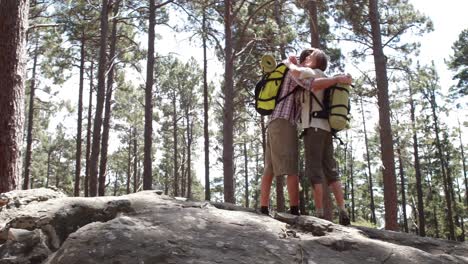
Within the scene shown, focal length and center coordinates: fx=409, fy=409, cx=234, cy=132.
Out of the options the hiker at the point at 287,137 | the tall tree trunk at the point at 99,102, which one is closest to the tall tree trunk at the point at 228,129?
the tall tree trunk at the point at 99,102

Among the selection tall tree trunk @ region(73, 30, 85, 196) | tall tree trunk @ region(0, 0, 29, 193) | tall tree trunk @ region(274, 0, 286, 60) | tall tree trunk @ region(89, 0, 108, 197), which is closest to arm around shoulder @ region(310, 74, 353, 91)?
tall tree trunk @ region(0, 0, 29, 193)

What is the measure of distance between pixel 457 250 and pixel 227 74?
26.7ft

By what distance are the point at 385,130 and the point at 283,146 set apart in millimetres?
7519

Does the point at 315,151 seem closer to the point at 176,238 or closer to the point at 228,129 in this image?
the point at 176,238

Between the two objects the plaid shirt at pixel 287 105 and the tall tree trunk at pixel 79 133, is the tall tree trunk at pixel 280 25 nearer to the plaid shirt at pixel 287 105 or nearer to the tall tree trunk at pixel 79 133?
the plaid shirt at pixel 287 105

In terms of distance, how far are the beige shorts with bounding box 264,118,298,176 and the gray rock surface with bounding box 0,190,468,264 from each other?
0.53m

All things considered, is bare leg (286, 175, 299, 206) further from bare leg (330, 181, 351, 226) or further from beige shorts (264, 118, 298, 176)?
bare leg (330, 181, 351, 226)

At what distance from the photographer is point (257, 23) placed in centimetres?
1549

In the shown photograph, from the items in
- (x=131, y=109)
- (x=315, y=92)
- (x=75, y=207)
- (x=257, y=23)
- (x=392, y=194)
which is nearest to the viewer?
(x=75, y=207)

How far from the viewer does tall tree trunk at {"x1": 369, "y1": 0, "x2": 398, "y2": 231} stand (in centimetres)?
1048

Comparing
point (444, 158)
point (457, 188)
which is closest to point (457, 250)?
point (444, 158)

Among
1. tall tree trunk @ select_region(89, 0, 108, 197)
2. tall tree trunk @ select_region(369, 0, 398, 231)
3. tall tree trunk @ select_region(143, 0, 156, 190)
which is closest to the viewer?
tall tree trunk @ select_region(369, 0, 398, 231)

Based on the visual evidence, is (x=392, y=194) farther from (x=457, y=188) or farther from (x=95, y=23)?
(x=457, y=188)

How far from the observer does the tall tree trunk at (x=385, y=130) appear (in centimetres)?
1048
